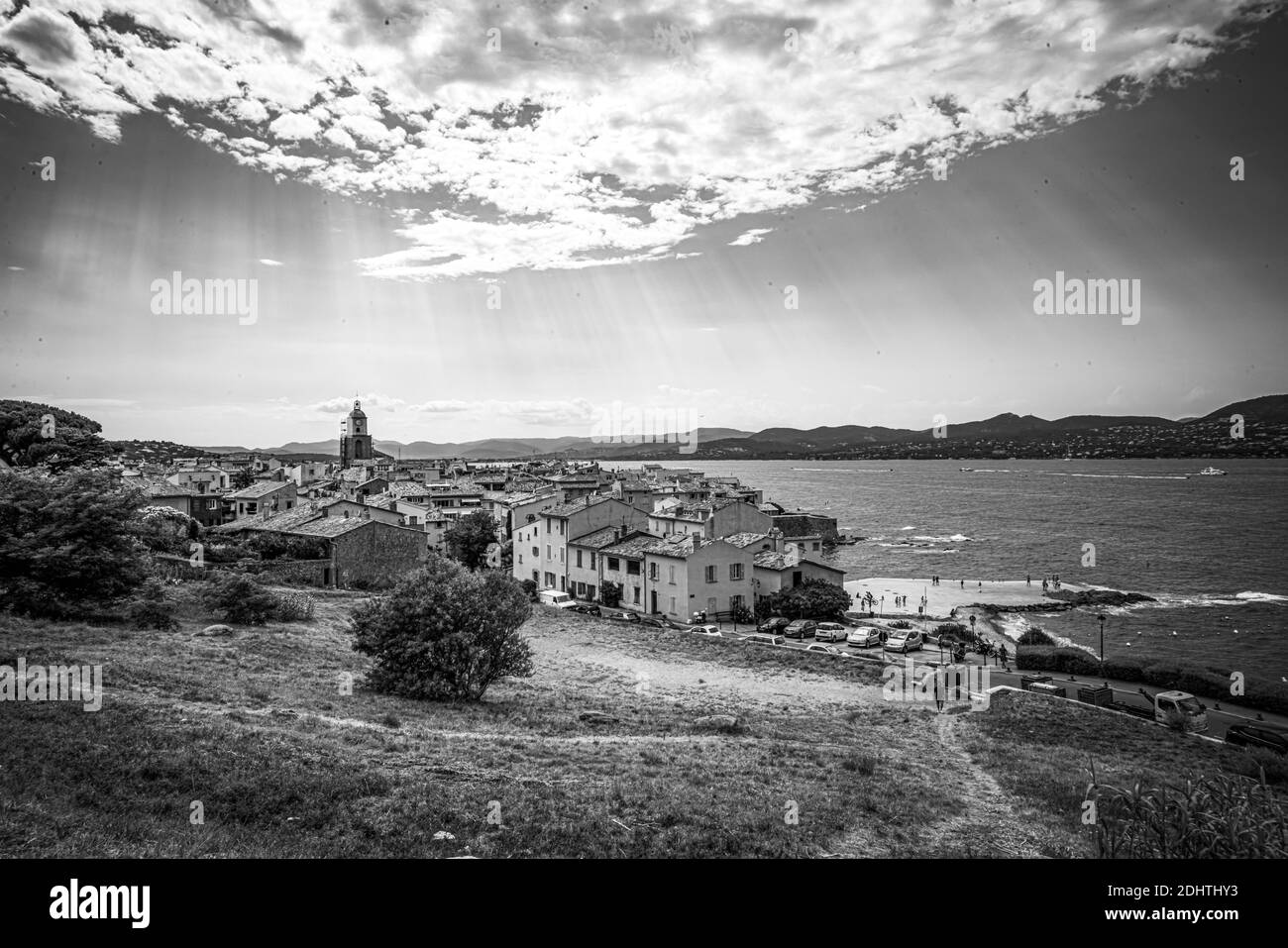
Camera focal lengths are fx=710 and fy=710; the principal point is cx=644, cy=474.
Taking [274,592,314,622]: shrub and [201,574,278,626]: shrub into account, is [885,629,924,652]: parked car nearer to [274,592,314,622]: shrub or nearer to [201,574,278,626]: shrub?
[274,592,314,622]: shrub

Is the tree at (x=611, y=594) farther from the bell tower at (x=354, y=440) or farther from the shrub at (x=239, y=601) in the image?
the bell tower at (x=354, y=440)

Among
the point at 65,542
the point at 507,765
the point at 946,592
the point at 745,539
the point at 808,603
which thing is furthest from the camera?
the point at 946,592

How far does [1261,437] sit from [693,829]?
79.7m

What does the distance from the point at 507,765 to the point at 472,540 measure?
4970 centimetres

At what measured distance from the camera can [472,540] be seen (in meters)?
60.8

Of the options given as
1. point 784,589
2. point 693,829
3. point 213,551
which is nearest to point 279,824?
point 693,829

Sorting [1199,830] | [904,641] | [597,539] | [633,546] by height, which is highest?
[1199,830]

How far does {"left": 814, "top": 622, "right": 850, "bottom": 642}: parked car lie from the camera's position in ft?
117

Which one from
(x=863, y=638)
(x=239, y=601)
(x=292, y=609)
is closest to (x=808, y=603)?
(x=863, y=638)

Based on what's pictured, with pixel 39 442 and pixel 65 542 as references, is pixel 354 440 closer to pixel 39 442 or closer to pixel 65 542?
pixel 39 442

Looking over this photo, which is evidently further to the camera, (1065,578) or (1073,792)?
(1065,578)

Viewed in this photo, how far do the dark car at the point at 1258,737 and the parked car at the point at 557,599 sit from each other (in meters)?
31.4

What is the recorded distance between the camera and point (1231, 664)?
3909 cm
